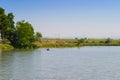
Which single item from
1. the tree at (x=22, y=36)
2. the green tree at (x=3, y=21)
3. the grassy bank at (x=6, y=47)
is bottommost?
the grassy bank at (x=6, y=47)

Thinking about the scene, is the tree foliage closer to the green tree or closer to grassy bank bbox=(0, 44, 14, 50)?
the green tree

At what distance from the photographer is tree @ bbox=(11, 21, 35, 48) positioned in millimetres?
102812

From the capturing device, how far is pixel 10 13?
10375 centimetres

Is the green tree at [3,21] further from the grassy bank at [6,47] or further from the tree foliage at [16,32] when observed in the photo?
the grassy bank at [6,47]

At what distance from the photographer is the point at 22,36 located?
103m

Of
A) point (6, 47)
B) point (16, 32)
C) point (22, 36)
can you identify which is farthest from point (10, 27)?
point (6, 47)

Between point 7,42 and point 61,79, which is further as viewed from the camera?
point 7,42

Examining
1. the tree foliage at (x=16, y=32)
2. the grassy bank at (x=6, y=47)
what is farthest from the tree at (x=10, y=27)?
the grassy bank at (x=6, y=47)

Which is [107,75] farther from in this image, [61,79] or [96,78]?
[61,79]

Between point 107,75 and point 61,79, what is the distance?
20.1ft

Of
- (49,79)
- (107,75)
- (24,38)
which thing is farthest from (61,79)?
(24,38)

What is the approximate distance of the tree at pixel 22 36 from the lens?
337 feet

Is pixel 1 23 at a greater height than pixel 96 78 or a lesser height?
greater

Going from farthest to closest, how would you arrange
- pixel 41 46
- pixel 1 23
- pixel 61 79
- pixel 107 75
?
pixel 41 46, pixel 1 23, pixel 107 75, pixel 61 79
